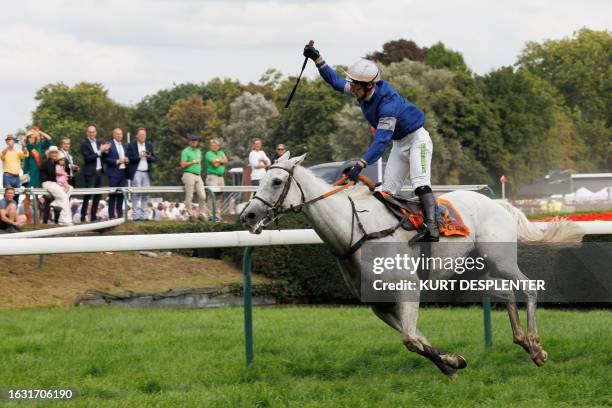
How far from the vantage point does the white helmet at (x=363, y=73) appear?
22.9 ft

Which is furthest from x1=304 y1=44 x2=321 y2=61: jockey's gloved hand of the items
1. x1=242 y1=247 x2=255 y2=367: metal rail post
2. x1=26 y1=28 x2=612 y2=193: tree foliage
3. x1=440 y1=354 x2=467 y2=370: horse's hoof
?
x1=26 y1=28 x2=612 y2=193: tree foliage

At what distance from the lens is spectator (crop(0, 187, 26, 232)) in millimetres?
13984

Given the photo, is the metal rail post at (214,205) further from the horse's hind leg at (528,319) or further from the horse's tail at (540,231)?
the horse's hind leg at (528,319)

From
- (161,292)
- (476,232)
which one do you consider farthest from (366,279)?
(161,292)

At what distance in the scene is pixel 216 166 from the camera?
17344mm

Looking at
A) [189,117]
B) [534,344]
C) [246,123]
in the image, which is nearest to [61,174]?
[534,344]

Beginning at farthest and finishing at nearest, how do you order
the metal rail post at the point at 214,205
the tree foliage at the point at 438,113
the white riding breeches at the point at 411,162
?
the tree foliage at the point at 438,113
the metal rail post at the point at 214,205
the white riding breeches at the point at 411,162

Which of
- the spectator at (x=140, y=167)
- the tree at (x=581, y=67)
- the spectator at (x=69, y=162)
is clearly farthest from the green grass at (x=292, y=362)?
the tree at (x=581, y=67)

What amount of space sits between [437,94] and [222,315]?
1870 inches

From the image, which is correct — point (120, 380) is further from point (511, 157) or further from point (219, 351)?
point (511, 157)

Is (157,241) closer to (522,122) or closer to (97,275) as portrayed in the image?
(97,275)

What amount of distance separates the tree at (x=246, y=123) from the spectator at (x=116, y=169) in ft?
185

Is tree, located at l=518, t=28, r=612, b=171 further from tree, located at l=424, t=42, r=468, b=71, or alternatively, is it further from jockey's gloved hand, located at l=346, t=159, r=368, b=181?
jockey's gloved hand, located at l=346, t=159, r=368, b=181

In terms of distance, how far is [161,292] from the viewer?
1276 centimetres
